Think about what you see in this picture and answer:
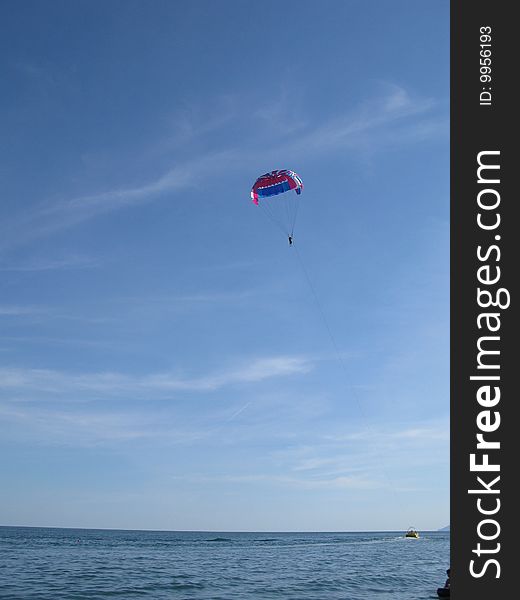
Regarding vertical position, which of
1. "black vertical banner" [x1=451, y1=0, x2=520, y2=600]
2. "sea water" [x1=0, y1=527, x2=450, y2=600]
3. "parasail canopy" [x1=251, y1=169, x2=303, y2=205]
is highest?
"parasail canopy" [x1=251, y1=169, x2=303, y2=205]

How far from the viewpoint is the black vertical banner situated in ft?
31.1

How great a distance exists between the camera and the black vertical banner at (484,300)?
947 cm

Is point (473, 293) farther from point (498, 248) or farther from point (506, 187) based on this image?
point (506, 187)

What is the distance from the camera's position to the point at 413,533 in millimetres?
131000

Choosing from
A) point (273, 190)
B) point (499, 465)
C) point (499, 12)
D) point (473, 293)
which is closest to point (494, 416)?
point (499, 465)

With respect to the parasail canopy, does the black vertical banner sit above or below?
below

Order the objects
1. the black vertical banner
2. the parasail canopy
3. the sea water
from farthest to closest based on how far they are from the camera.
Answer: the parasail canopy, the sea water, the black vertical banner

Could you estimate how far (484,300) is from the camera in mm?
10164

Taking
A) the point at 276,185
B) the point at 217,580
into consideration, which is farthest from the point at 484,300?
the point at 217,580

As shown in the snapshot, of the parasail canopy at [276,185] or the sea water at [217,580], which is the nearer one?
the sea water at [217,580]

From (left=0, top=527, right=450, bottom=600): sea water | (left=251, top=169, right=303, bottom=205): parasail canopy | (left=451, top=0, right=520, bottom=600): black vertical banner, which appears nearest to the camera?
(left=451, top=0, right=520, bottom=600): black vertical banner

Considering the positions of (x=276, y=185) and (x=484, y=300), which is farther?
(x=276, y=185)

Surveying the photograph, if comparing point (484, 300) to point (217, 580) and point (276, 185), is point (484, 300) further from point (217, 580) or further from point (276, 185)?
point (217, 580)

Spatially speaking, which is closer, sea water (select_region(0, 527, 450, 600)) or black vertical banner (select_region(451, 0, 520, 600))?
black vertical banner (select_region(451, 0, 520, 600))
